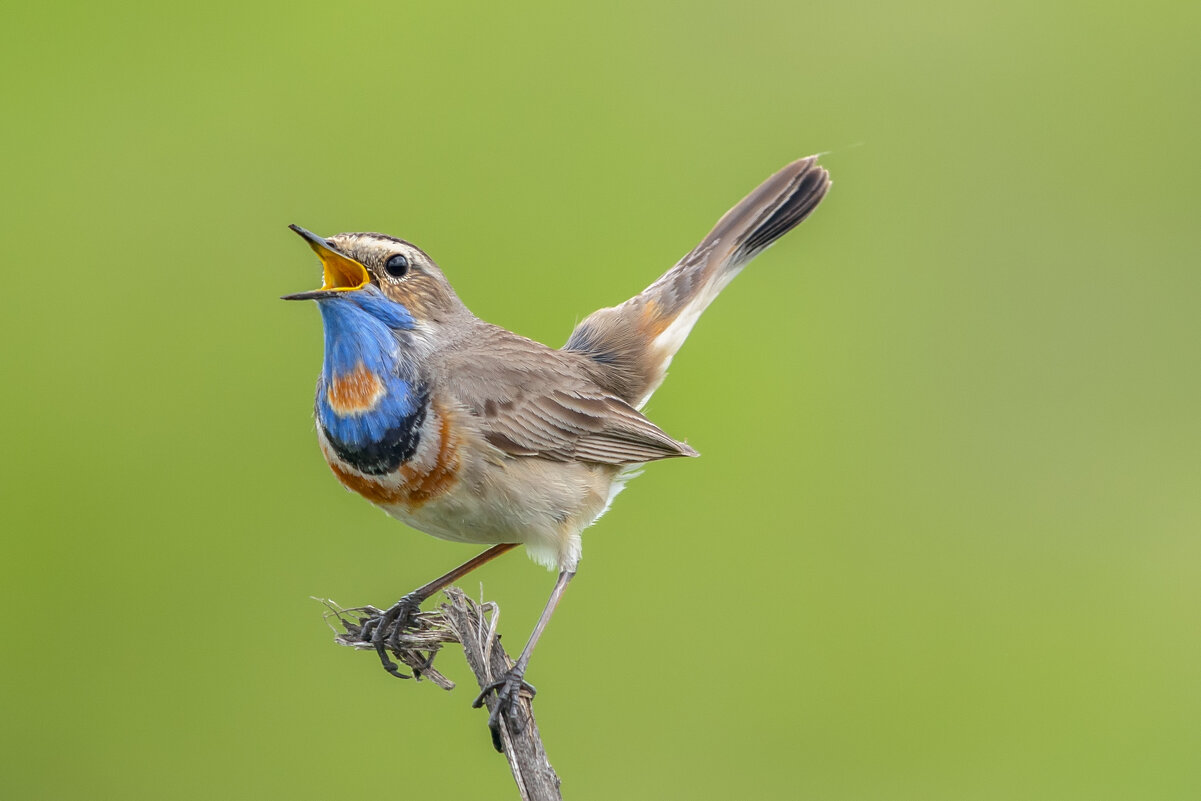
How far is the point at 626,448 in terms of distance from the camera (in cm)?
557

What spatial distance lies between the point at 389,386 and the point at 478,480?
0.45 meters

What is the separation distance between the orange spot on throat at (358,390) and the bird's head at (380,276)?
206 mm

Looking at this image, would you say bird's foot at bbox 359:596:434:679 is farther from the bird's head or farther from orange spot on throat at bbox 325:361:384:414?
the bird's head

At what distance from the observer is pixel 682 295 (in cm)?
639

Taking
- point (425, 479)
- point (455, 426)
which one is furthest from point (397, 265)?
point (425, 479)

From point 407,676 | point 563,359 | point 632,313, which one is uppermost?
point 632,313

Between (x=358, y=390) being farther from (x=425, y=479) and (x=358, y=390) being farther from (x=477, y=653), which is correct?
(x=477, y=653)

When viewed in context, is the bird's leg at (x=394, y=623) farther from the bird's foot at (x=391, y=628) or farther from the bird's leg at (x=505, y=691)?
the bird's leg at (x=505, y=691)

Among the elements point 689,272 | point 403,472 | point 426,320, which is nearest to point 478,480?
point 403,472

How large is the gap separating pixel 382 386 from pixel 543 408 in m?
0.68

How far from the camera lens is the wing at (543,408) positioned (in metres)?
5.22

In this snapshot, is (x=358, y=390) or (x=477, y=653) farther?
(x=358, y=390)

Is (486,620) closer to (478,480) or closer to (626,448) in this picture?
(478,480)

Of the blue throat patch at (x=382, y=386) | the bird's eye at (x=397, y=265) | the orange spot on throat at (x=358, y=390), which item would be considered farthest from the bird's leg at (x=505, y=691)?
the bird's eye at (x=397, y=265)
